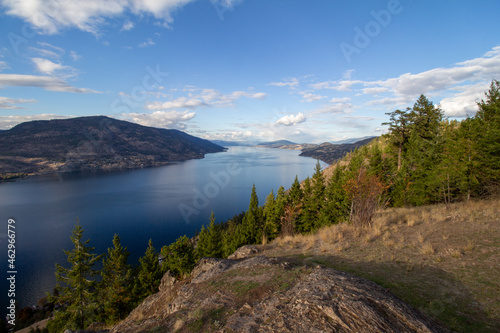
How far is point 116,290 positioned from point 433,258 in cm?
2479

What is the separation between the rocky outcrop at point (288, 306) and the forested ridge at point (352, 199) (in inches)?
370

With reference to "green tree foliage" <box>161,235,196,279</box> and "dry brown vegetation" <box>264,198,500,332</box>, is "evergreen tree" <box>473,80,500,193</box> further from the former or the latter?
"green tree foliage" <box>161,235,196,279</box>

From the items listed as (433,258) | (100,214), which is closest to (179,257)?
(433,258)

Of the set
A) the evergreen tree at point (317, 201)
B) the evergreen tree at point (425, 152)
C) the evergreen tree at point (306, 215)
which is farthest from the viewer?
the evergreen tree at point (306, 215)

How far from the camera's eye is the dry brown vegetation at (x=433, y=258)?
567cm

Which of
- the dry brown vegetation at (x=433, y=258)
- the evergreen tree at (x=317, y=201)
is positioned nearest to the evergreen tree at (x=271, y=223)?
the evergreen tree at (x=317, y=201)

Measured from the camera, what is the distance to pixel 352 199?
1573 cm

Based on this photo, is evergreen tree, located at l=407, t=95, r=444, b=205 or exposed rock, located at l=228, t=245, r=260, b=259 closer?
exposed rock, located at l=228, t=245, r=260, b=259

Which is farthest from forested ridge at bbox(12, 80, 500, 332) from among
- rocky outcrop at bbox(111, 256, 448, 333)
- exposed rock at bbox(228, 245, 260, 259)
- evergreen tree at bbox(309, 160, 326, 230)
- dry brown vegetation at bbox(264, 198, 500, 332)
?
rocky outcrop at bbox(111, 256, 448, 333)

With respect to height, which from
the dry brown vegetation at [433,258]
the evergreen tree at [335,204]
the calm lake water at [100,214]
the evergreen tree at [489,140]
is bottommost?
the calm lake water at [100,214]

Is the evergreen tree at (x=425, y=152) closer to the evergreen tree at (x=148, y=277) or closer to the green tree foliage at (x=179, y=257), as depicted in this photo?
the green tree foliage at (x=179, y=257)

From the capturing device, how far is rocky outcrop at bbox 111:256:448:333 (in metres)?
4.40

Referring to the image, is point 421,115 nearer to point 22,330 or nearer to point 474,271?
point 474,271

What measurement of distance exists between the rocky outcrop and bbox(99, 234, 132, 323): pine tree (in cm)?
1764
